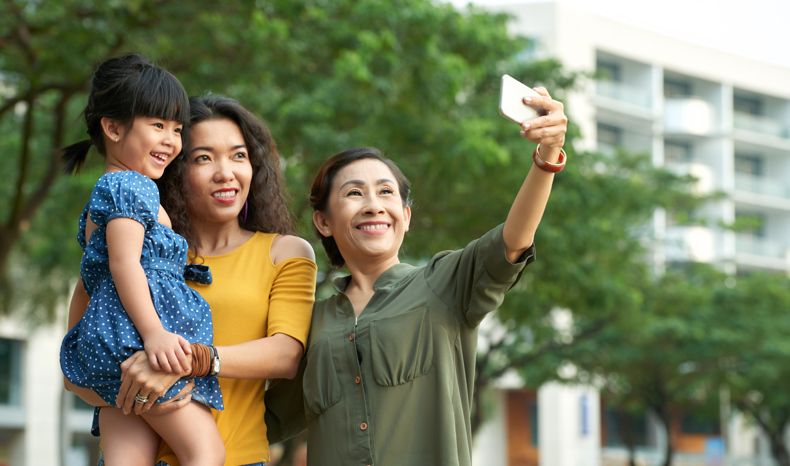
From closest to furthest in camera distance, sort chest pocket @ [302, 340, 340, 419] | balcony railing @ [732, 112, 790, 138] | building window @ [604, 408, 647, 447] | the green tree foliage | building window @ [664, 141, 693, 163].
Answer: chest pocket @ [302, 340, 340, 419] → the green tree foliage → building window @ [604, 408, 647, 447] → building window @ [664, 141, 693, 163] → balcony railing @ [732, 112, 790, 138]

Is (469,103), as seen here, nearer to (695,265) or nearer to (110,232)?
(110,232)

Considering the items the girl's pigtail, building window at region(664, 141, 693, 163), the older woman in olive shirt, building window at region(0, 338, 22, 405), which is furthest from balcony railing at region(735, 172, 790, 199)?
the girl's pigtail

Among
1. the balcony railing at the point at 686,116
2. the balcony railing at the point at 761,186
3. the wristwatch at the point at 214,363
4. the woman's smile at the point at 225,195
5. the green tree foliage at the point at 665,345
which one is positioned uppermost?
the balcony railing at the point at 686,116

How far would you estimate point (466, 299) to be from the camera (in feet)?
8.32

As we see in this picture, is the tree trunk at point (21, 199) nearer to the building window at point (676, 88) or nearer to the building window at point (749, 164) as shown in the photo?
the building window at point (676, 88)

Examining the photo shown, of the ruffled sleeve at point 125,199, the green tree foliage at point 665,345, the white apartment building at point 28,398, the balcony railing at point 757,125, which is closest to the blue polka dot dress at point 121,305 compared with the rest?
the ruffled sleeve at point 125,199

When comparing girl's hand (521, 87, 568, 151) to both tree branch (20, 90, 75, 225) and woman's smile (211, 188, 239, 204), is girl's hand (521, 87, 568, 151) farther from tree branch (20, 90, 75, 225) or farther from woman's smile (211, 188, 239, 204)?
tree branch (20, 90, 75, 225)

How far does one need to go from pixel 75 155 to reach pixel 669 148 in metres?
35.3

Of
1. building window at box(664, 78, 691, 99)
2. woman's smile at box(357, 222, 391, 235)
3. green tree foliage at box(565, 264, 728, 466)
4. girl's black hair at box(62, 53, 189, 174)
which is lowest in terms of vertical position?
woman's smile at box(357, 222, 391, 235)

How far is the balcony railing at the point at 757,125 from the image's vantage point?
35.5 meters

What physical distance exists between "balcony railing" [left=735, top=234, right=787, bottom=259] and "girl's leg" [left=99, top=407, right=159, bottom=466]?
34.9 m

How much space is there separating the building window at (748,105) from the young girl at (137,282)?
38265mm

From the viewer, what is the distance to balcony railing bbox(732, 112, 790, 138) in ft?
117

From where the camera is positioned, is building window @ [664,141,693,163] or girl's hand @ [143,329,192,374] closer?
girl's hand @ [143,329,192,374]
